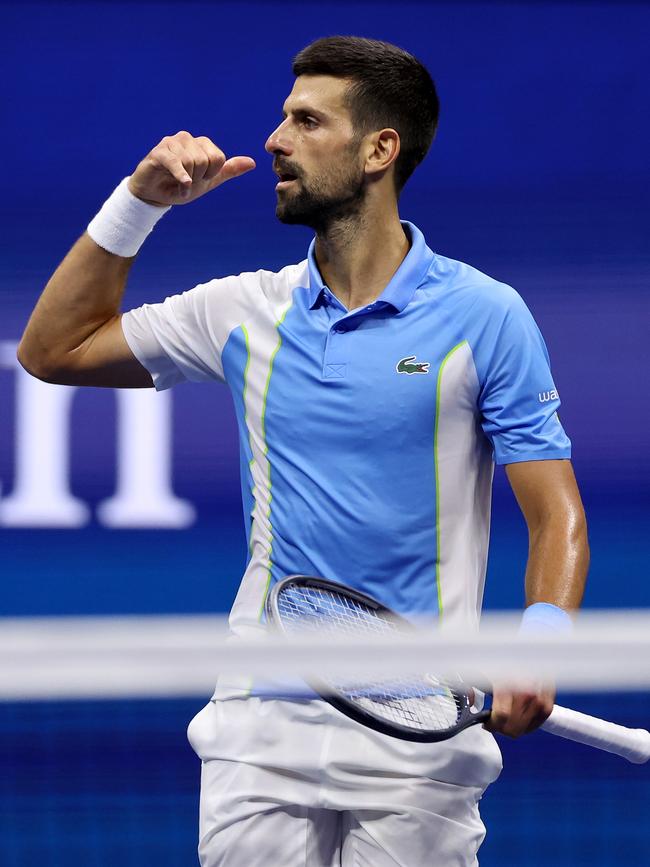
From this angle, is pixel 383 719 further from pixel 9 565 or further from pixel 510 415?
pixel 9 565

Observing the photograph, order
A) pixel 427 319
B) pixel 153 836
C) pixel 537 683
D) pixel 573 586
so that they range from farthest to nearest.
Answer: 1. pixel 153 836
2. pixel 427 319
3. pixel 573 586
4. pixel 537 683

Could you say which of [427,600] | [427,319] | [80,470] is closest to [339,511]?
[427,600]

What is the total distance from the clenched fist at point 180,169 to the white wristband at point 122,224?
0.08 feet

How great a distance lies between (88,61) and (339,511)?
2396mm

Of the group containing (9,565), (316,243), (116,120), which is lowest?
(9,565)

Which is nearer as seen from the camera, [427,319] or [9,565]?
[427,319]

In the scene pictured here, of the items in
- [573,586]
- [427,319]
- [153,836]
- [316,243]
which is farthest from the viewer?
[153,836]

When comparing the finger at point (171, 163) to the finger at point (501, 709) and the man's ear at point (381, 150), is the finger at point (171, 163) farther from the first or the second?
the finger at point (501, 709)

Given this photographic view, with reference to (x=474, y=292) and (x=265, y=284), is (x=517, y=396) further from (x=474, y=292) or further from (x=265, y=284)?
(x=265, y=284)

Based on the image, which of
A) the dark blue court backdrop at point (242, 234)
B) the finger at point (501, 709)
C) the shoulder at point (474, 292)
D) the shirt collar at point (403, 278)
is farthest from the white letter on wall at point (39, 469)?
the finger at point (501, 709)

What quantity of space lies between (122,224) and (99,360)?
24 cm

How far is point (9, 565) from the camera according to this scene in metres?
4.16

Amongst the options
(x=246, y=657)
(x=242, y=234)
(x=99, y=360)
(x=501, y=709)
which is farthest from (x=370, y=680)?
(x=242, y=234)

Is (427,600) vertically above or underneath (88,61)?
underneath
